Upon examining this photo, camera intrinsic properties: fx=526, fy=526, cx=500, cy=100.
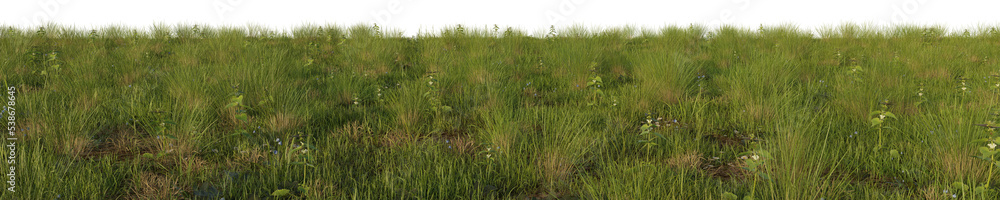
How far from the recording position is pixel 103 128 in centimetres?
330

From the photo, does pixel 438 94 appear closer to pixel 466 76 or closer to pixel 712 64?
pixel 466 76

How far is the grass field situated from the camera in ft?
7.56

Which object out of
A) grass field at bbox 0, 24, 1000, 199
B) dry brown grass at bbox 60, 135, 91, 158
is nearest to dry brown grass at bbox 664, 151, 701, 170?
grass field at bbox 0, 24, 1000, 199

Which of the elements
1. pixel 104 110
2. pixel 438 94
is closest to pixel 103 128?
pixel 104 110

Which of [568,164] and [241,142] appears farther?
[241,142]

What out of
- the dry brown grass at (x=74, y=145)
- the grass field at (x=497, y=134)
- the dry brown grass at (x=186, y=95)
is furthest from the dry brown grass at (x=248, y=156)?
the dry brown grass at (x=186, y=95)

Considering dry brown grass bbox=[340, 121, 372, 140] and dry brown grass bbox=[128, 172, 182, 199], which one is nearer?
dry brown grass bbox=[128, 172, 182, 199]

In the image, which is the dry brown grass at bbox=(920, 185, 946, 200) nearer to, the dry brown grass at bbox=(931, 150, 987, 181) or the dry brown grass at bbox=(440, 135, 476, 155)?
the dry brown grass at bbox=(931, 150, 987, 181)

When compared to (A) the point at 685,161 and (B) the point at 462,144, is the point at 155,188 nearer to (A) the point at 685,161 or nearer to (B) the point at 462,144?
(B) the point at 462,144

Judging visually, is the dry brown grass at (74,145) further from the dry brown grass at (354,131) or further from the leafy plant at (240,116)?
the dry brown grass at (354,131)

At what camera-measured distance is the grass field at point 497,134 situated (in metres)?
2.30

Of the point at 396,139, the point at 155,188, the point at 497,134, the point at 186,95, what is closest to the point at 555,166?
the point at 497,134

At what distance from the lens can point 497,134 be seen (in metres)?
2.79

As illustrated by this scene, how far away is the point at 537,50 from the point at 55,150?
6067 millimetres
